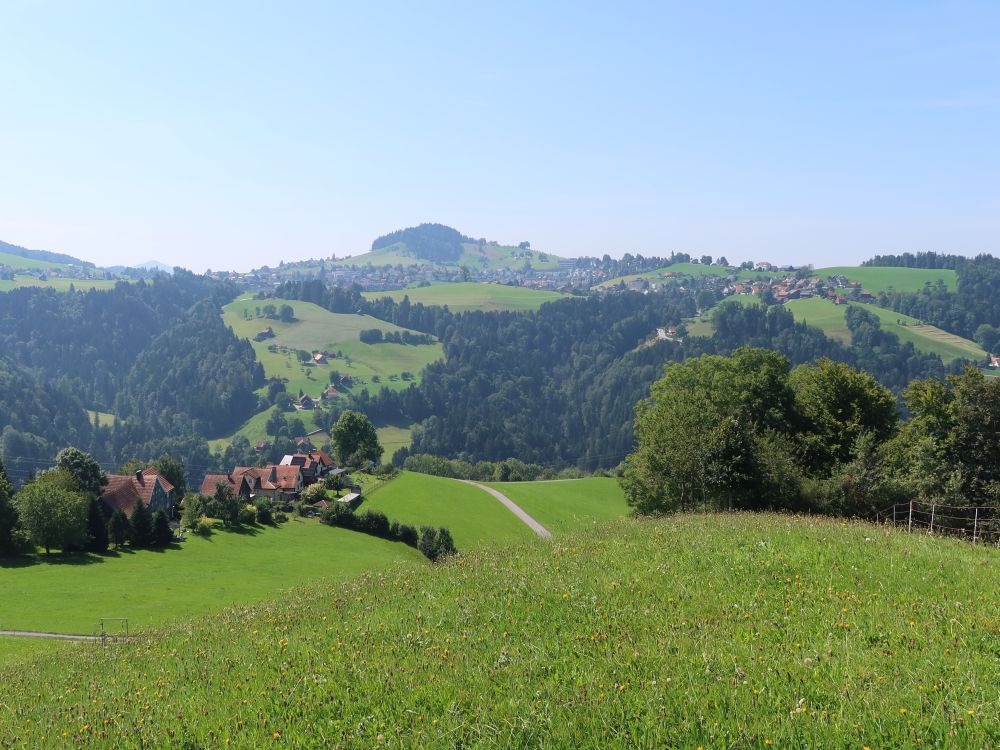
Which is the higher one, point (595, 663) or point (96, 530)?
point (595, 663)

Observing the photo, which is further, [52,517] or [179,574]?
[52,517]

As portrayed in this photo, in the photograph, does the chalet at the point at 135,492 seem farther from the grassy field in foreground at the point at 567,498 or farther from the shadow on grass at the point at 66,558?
the grassy field in foreground at the point at 567,498

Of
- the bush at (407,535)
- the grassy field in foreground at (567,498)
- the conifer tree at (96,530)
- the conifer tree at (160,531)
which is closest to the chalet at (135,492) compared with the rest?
the conifer tree at (160,531)

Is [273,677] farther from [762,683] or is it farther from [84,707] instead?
[762,683]

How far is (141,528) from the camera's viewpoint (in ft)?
204

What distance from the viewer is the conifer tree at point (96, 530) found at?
2336 inches

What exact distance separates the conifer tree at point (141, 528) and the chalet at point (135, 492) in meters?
6.70

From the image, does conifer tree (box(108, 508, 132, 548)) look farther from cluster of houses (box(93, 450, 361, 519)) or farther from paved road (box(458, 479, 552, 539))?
paved road (box(458, 479, 552, 539))

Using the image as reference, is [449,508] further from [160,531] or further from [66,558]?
[66,558]

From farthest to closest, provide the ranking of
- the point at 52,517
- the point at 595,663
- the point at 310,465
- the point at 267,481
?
1. the point at 310,465
2. the point at 267,481
3. the point at 52,517
4. the point at 595,663

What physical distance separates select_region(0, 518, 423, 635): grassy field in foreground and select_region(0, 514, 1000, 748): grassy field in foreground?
1624 cm

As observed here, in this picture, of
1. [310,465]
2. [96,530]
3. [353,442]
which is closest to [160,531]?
[96,530]

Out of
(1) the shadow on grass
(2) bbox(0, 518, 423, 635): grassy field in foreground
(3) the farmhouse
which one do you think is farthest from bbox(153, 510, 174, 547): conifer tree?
(3) the farmhouse

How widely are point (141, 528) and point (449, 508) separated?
34184 mm
